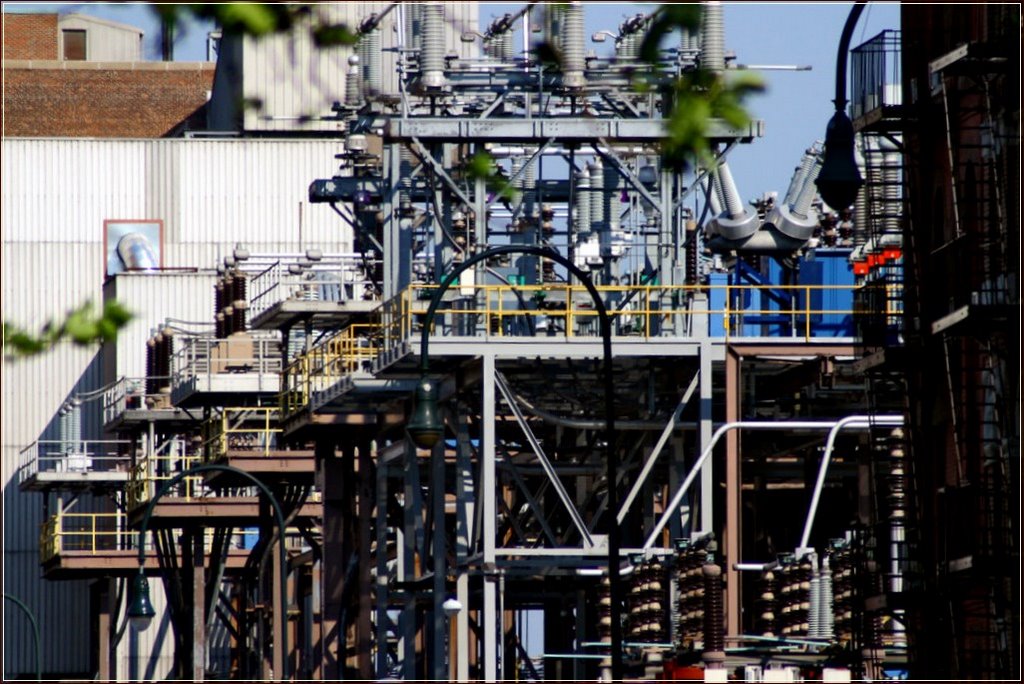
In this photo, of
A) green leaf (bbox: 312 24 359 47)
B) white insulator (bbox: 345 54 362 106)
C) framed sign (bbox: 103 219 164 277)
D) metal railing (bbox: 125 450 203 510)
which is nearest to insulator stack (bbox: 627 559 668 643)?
white insulator (bbox: 345 54 362 106)

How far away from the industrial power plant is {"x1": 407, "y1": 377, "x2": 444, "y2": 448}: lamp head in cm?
7

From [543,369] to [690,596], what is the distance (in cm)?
702

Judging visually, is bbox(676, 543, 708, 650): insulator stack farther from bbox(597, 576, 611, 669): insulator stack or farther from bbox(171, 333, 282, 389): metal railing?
bbox(171, 333, 282, 389): metal railing

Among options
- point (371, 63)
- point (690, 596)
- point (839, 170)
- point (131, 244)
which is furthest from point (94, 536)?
point (839, 170)

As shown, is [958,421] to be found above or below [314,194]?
below

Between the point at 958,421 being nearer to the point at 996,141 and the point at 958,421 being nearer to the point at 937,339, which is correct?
the point at 937,339

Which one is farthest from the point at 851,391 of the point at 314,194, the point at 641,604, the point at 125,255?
the point at 125,255

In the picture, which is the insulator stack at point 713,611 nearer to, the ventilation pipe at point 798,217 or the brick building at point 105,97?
the ventilation pipe at point 798,217

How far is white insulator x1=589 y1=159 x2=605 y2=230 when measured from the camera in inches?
2648

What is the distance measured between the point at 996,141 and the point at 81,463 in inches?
2480

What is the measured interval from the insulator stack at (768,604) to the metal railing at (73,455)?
4602 centimetres

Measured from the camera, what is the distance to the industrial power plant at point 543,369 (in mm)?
34312

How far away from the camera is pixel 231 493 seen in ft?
286

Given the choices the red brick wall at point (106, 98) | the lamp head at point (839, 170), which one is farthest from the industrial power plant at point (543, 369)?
the red brick wall at point (106, 98)
